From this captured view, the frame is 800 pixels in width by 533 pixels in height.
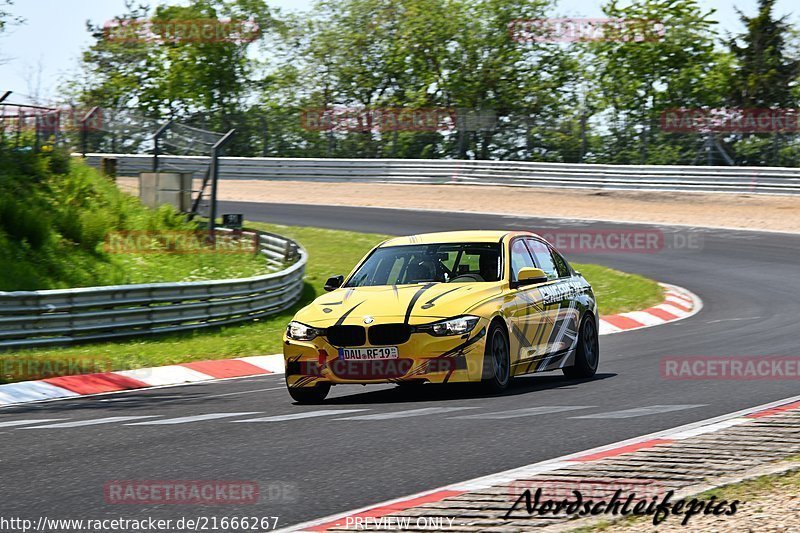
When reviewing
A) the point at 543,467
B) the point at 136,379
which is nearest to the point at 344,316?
the point at 543,467

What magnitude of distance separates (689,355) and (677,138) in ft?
89.0

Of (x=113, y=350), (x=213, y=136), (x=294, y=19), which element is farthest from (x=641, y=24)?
(x=113, y=350)

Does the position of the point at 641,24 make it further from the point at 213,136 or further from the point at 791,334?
the point at 791,334

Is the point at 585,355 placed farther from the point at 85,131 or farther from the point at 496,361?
the point at 85,131

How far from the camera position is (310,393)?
10.8 metres

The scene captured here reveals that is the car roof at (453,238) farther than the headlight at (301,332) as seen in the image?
Yes

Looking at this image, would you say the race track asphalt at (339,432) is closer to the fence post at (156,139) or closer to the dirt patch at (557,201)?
the fence post at (156,139)

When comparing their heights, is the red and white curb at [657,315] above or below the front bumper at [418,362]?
below

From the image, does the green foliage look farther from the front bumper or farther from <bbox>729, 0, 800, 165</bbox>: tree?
the front bumper

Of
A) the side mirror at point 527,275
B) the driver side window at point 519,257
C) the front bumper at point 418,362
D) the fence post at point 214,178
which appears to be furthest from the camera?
the fence post at point 214,178

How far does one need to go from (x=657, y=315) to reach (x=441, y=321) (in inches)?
388

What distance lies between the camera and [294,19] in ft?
198

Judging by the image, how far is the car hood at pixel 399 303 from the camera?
33.9ft

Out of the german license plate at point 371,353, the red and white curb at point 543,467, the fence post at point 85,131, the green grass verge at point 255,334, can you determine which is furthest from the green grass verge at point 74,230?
the red and white curb at point 543,467
